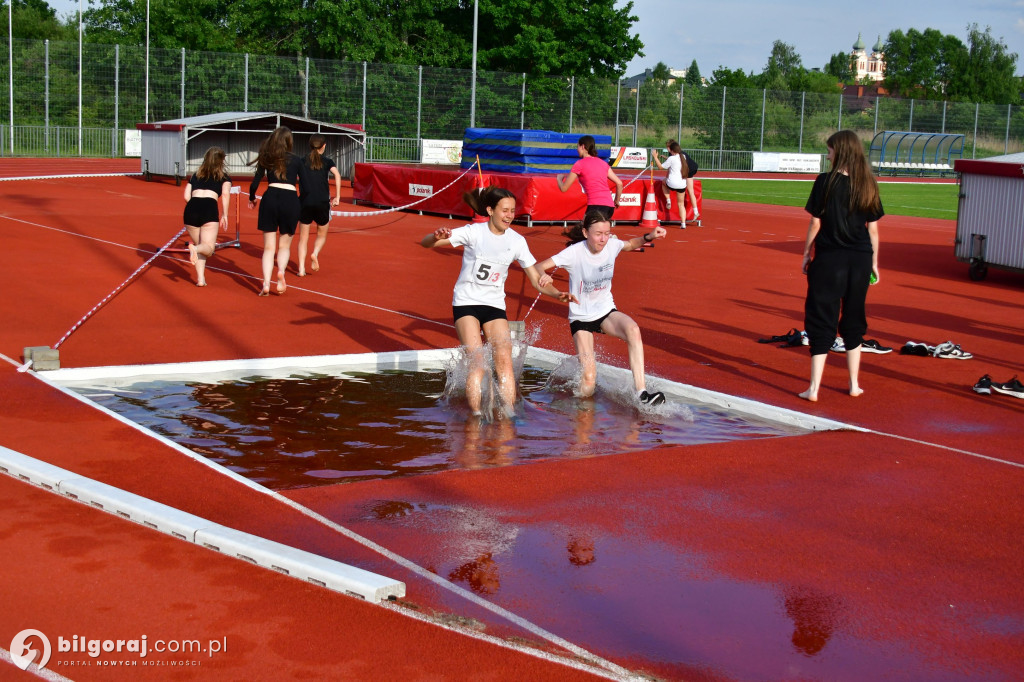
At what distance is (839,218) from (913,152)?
2040 inches

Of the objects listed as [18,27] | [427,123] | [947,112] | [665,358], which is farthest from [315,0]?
[665,358]

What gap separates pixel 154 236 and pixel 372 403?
39.3ft

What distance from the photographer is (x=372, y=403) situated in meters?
8.87

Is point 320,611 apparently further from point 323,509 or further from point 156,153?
point 156,153

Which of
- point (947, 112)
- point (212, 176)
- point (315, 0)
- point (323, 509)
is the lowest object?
point (323, 509)

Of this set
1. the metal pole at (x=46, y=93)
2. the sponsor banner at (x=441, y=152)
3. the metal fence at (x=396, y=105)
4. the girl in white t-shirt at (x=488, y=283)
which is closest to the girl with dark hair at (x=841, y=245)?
the girl in white t-shirt at (x=488, y=283)

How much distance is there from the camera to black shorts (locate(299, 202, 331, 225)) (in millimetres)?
14438

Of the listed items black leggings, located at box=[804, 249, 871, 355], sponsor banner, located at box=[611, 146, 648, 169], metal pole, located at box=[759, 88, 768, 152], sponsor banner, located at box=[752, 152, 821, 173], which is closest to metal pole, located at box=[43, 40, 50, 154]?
sponsor banner, located at box=[611, 146, 648, 169]

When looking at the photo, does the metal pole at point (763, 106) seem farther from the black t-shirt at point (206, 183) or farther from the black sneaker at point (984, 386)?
the black sneaker at point (984, 386)

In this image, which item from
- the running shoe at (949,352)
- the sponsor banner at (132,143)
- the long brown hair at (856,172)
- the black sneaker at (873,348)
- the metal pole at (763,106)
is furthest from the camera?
the metal pole at (763,106)

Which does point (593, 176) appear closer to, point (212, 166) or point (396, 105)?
point (212, 166)

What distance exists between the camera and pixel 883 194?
1724 inches

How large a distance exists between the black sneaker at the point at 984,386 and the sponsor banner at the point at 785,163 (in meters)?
48.8

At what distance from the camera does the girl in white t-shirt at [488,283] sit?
334 inches
